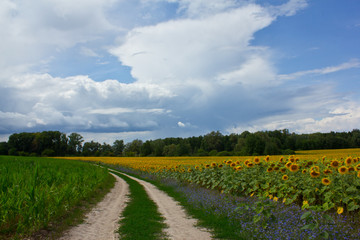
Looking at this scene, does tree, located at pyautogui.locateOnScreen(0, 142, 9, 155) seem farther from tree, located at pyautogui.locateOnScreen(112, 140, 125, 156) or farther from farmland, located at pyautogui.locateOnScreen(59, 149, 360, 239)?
farmland, located at pyautogui.locateOnScreen(59, 149, 360, 239)

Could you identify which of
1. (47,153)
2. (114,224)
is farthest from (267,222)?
(47,153)

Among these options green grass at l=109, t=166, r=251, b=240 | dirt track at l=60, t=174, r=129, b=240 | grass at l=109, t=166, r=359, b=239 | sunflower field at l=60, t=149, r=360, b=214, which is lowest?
dirt track at l=60, t=174, r=129, b=240

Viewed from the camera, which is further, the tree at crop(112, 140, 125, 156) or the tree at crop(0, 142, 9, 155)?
the tree at crop(112, 140, 125, 156)

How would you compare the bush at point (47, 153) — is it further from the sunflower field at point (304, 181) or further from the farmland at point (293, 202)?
the farmland at point (293, 202)

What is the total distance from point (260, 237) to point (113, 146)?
140m

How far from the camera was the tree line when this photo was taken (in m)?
64.6

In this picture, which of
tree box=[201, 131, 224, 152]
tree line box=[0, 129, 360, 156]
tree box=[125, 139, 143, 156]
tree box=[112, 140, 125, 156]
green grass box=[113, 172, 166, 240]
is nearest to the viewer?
green grass box=[113, 172, 166, 240]

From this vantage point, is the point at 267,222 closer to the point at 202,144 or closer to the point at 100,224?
the point at 100,224

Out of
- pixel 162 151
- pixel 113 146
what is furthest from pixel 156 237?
pixel 113 146

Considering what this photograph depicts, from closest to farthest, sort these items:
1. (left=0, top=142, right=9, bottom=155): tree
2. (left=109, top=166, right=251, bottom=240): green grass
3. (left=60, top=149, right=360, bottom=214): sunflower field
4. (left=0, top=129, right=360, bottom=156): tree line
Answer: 1. (left=109, top=166, right=251, bottom=240): green grass
2. (left=60, top=149, right=360, bottom=214): sunflower field
3. (left=0, top=129, right=360, bottom=156): tree line
4. (left=0, top=142, right=9, bottom=155): tree

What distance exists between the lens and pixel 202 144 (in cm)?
10156

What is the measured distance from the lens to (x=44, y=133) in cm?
11138

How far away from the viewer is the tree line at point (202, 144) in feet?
212

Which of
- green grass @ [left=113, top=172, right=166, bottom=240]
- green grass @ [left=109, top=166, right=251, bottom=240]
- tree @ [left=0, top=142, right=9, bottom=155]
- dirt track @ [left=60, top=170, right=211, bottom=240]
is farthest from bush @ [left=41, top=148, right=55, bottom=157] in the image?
green grass @ [left=109, top=166, right=251, bottom=240]
